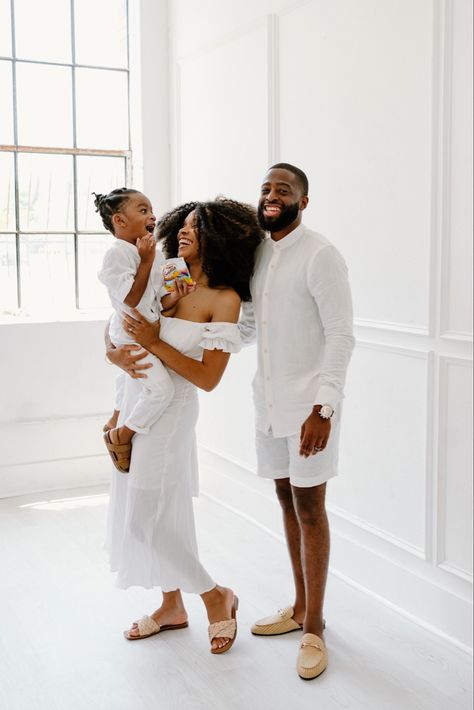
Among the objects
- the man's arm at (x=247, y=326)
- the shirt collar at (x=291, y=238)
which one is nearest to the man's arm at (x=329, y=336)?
the shirt collar at (x=291, y=238)

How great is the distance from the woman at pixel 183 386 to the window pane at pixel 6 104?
2382 millimetres

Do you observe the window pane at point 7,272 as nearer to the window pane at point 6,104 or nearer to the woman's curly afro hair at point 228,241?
the window pane at point 6,104

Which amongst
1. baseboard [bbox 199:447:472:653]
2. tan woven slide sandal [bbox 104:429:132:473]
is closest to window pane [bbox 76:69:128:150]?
baseboard [bbox 199:447:472:653]

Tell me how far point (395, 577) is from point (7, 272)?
2887 millimetres

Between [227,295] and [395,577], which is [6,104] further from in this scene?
[395,577]

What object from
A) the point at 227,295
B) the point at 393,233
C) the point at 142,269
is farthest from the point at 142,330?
the point at 393,233

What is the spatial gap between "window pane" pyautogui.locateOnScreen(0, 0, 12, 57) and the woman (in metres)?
2.52

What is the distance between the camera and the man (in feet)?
8.78

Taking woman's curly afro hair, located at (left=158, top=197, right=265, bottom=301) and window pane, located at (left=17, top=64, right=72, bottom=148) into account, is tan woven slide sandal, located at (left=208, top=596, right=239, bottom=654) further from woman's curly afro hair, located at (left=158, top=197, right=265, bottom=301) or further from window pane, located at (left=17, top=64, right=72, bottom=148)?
window pane, located at (left=17, top=64, right=72, bottom=148)

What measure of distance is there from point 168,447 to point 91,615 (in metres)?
0.85

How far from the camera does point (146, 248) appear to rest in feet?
9.31

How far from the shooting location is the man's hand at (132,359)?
2836 mm

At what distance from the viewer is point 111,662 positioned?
2898 mm

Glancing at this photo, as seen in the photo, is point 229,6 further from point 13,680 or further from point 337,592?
point 13,680
